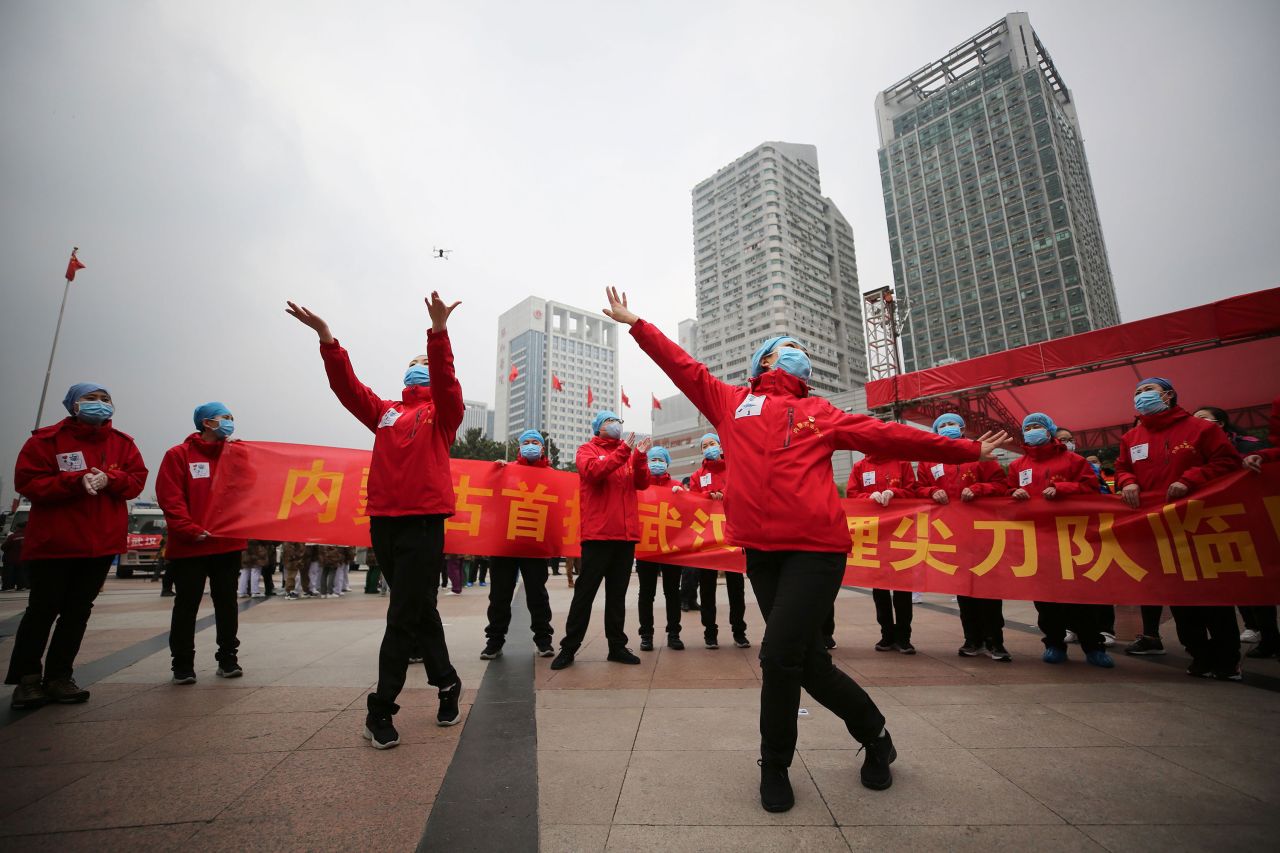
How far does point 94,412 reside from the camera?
158 inches

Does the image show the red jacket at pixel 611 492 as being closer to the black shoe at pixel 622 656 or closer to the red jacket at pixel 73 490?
the black shoe at pixel 622 656

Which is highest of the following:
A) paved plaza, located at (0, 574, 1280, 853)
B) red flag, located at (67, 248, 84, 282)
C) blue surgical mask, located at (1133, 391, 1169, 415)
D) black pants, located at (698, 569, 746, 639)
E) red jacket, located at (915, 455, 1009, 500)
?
red flag, located at (67, 248, 84, 282)

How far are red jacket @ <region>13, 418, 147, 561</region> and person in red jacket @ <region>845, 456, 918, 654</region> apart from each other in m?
5.94

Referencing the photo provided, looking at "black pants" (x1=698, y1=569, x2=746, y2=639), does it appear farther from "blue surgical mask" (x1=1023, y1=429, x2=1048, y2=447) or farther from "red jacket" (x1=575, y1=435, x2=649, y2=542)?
"blue surgical mask" (x1=1023, y1=429, x2=1048, y2=447)

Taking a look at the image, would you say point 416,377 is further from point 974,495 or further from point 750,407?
point 974,495

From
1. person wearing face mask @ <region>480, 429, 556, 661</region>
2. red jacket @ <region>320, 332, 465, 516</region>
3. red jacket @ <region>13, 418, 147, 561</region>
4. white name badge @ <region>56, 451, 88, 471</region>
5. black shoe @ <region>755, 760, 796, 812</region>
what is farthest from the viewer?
person wearing face mask @ <region>480, 429, 556, 661</region>

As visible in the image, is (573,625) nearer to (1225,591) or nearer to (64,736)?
(64,736)

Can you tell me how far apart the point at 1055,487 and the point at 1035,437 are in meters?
0.52

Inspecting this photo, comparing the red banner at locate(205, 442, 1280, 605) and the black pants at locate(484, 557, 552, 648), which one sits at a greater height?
the red banner at locate(205, 442, 1280, 605)

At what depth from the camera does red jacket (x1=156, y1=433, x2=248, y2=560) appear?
4246mm

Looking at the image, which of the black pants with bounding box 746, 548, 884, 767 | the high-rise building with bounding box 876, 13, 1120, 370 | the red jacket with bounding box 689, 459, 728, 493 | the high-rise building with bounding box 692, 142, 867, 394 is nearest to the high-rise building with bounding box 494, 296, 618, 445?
the high-rise building with bounding box 692, 142, 867, 394

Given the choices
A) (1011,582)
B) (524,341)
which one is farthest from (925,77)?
(1011,582)

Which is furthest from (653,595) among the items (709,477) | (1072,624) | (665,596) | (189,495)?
(189,495)

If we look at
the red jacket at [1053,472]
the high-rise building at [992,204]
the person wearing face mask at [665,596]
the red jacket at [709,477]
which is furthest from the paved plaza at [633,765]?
the high-rise building at [992,204]
